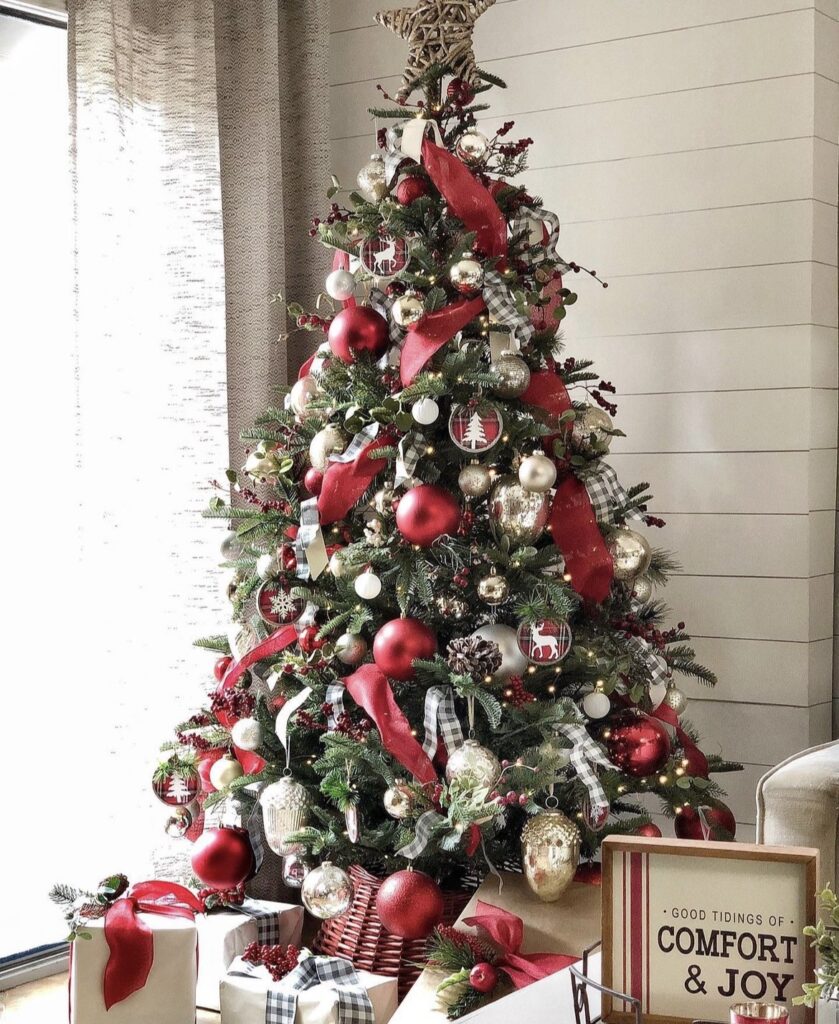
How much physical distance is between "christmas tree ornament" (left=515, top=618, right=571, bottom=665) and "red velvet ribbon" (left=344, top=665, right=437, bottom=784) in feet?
0.76

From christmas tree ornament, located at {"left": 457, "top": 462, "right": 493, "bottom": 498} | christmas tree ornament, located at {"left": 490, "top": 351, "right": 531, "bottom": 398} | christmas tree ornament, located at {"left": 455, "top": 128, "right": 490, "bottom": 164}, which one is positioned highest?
christmas tree ornament, located at {"left": 455, "top": 128, "right": 490, "bottom": 164}

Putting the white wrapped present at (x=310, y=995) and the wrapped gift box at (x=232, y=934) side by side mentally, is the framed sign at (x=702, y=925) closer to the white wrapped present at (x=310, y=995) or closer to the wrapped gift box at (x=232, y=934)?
the white wrapped present at (x=310, y=995)

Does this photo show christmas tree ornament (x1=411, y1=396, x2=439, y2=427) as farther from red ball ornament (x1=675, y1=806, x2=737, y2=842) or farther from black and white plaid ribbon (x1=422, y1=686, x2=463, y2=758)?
red ball ornament (x1=675, y1=806, x2=737, y2=842)

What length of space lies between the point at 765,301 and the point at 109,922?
1701 mm

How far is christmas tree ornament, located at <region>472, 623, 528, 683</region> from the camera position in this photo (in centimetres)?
195

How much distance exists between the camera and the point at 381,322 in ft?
6.95

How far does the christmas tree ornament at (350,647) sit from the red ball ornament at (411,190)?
29.6 inches

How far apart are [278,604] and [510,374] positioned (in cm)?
57

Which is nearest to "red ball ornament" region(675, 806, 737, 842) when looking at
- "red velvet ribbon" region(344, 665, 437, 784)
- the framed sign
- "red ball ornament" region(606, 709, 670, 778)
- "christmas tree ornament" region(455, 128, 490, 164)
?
"red ball ornament" region(606, 709, 670, 778)

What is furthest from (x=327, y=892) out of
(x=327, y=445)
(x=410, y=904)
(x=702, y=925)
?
(x=702, y=925)

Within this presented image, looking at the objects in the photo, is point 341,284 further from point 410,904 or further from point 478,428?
point 410,904

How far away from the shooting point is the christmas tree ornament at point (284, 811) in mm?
2068

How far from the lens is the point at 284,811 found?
6.78 ft

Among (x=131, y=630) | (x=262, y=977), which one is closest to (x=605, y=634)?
(x=262, y=977)
